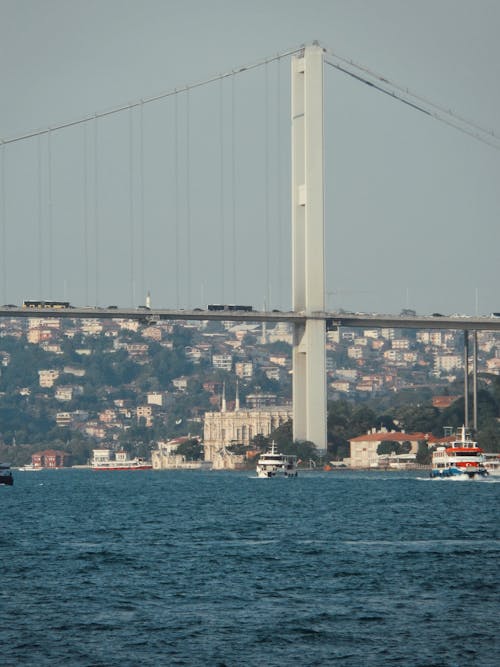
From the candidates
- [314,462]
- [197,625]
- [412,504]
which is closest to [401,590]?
[197,625]

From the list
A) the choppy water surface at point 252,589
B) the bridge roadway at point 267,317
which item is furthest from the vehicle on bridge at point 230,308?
the choppy water surface at point 252,589

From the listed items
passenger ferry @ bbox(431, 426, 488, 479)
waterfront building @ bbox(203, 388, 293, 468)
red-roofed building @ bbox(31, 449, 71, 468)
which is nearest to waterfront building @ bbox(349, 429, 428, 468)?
waterfront building @ bbox(203, 388, 293, 468)

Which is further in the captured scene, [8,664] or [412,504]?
[412,504]

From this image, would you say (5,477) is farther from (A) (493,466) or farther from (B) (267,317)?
(A) (493,466)

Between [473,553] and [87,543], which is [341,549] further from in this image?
[87,543]

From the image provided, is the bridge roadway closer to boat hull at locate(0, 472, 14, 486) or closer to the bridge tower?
the bridge tower

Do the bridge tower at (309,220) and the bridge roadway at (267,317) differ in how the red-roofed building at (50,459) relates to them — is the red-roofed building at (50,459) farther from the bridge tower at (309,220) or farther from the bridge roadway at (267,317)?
the bridge tower at (309,220)
